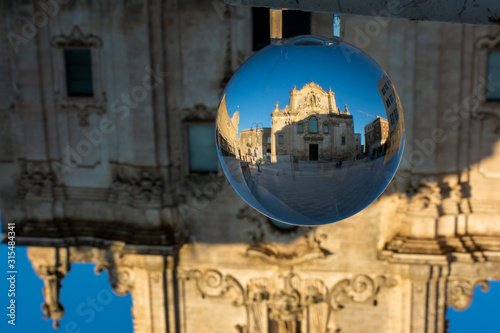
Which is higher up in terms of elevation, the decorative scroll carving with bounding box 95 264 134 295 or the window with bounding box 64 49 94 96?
the window with bounding box 64 49 94 96

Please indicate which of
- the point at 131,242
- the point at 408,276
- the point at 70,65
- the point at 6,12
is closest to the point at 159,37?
the point at 70,65

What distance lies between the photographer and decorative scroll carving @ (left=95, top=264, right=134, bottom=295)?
9625 millimetres

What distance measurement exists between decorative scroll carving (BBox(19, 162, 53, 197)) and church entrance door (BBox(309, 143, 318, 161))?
27.1 ft

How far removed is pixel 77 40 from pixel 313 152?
787 cm

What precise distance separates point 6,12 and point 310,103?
8636mm

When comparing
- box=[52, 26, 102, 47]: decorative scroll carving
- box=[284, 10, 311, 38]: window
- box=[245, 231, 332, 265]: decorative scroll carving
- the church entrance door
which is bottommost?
box=[245, 231, 332, 265]: decorative scroll carving

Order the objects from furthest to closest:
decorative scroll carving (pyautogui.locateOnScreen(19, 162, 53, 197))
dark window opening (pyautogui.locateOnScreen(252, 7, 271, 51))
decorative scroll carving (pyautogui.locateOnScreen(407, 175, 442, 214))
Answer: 1. decorative scroll carving (pyautogui.locateOnScreen(19, 162, 53, 197))
2. dark window opening (pyautogui.locateOnScreen(252, 7, 271, 51))
3. decorative scroll carving (pyautogui.locateOnScreen(407, 175, 442, 214))

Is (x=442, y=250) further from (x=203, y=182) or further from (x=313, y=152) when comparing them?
(x=313, y=152)

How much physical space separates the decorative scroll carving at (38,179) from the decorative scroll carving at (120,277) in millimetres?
1646

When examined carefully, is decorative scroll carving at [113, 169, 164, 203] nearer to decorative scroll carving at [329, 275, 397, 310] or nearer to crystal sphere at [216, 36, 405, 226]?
decorative scroll carving at [329, 275, 397, 310]

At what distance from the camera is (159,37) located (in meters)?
8.88

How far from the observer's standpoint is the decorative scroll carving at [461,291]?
878 centimetres

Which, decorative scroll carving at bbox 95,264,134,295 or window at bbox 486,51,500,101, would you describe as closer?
window at bbox 486,51,500,101

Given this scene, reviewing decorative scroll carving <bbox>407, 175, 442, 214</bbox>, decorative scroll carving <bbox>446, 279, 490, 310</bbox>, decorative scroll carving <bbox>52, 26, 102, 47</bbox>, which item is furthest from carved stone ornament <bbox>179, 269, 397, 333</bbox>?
decorative scroll carving <bbox>52, 26, 102, 47</bbox>
